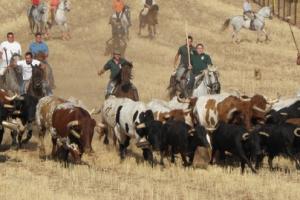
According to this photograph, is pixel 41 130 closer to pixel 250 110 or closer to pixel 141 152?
pixel 141 152

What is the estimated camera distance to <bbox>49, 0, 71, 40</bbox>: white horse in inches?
1583

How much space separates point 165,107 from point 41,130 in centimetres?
299

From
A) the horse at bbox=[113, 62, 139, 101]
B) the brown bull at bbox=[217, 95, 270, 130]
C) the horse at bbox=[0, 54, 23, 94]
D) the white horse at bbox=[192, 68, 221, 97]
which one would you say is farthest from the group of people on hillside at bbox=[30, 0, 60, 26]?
the brown bull at bbox=[217, 95, 270, 130]

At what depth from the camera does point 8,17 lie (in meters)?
43.2

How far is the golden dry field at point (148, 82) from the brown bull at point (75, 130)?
440 millimetres

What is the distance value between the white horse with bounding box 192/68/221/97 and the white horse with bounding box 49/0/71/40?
1747 cm

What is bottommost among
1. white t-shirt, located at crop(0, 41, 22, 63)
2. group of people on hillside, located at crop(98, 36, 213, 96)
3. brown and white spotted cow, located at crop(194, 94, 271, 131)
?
brown and white spotted cow, located at crop(194, 94, 271, 131)

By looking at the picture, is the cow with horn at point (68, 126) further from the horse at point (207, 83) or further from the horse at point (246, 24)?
the horse at point (246, 24)

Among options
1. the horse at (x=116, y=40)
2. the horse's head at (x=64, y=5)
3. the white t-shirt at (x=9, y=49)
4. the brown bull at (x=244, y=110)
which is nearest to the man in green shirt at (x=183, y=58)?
the white t-shirt at (x=9, y=49)

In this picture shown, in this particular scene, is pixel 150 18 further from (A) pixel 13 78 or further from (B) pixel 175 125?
(B) pixel 175 125

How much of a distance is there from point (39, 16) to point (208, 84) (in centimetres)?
1792

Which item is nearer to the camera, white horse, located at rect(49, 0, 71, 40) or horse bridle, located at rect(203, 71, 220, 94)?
horse bridle, located at rect(203, 71, 220, 94)

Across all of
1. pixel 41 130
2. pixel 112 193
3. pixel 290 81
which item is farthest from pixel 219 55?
pixel 112 193

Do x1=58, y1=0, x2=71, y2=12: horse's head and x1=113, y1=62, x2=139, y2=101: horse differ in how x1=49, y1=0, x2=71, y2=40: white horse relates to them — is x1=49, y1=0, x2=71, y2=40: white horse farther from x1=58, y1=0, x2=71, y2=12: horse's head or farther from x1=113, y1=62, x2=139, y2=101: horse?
x1=113, y1=62, x2=139, y2=101: horse
